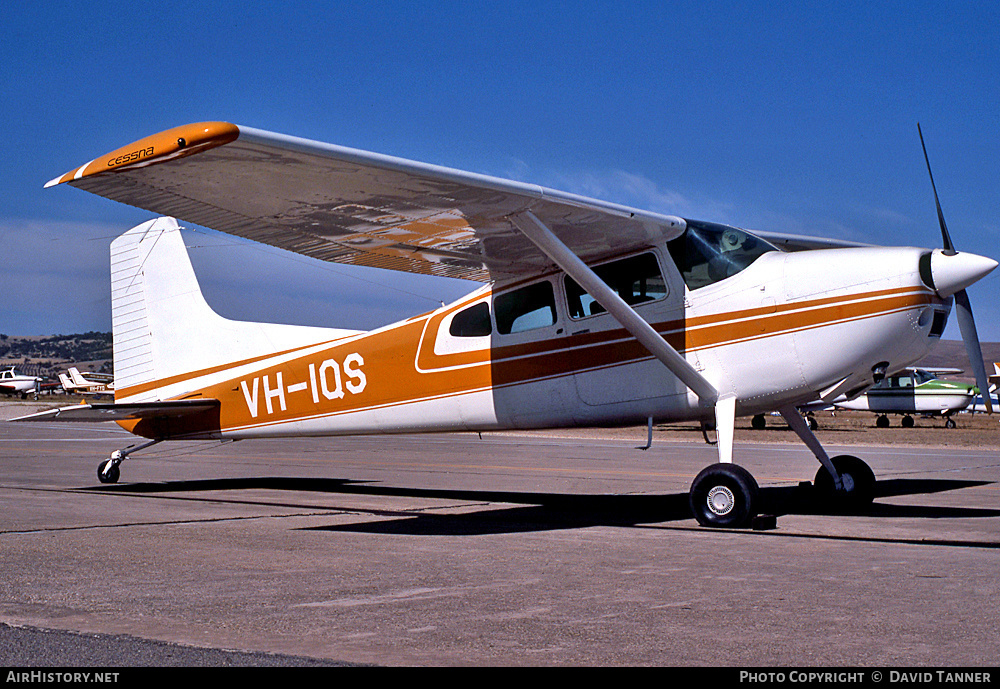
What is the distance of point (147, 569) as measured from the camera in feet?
18.4

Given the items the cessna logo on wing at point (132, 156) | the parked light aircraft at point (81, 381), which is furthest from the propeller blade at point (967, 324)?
the parked light aircraft at point (81, 381)

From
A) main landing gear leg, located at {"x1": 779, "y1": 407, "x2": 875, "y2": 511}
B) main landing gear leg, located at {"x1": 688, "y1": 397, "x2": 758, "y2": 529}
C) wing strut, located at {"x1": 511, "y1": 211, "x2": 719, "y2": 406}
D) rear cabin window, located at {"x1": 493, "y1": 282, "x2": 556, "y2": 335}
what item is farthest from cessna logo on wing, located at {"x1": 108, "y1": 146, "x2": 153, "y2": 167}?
main landing gear leg, located at {"x1": 779, "y1": 407, "x2": 875, "y2": 511}

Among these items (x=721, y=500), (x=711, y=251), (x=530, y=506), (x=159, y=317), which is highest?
(x=159, y=317)

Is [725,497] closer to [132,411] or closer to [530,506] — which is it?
[530,506]

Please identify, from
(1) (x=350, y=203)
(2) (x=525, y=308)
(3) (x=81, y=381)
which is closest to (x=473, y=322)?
(2) (x=525, y=308)

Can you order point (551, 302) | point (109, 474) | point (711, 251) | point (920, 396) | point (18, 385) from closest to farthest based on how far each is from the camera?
point (711, 251), point (551, 302), point (109, 474), point (920, 396), point (18, 385)

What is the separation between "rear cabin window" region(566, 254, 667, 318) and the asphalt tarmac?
2064mm

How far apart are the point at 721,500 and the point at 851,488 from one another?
2.38 meters

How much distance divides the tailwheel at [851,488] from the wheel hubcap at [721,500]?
2.26 metres

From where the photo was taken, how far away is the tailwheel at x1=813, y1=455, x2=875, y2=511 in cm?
959

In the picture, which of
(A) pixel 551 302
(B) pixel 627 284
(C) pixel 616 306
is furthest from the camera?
(A) pixel 551 302

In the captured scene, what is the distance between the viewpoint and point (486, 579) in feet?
17.6

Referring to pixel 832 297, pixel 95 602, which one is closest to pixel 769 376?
pixel 832 297

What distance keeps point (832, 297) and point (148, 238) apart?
31.0 ft
